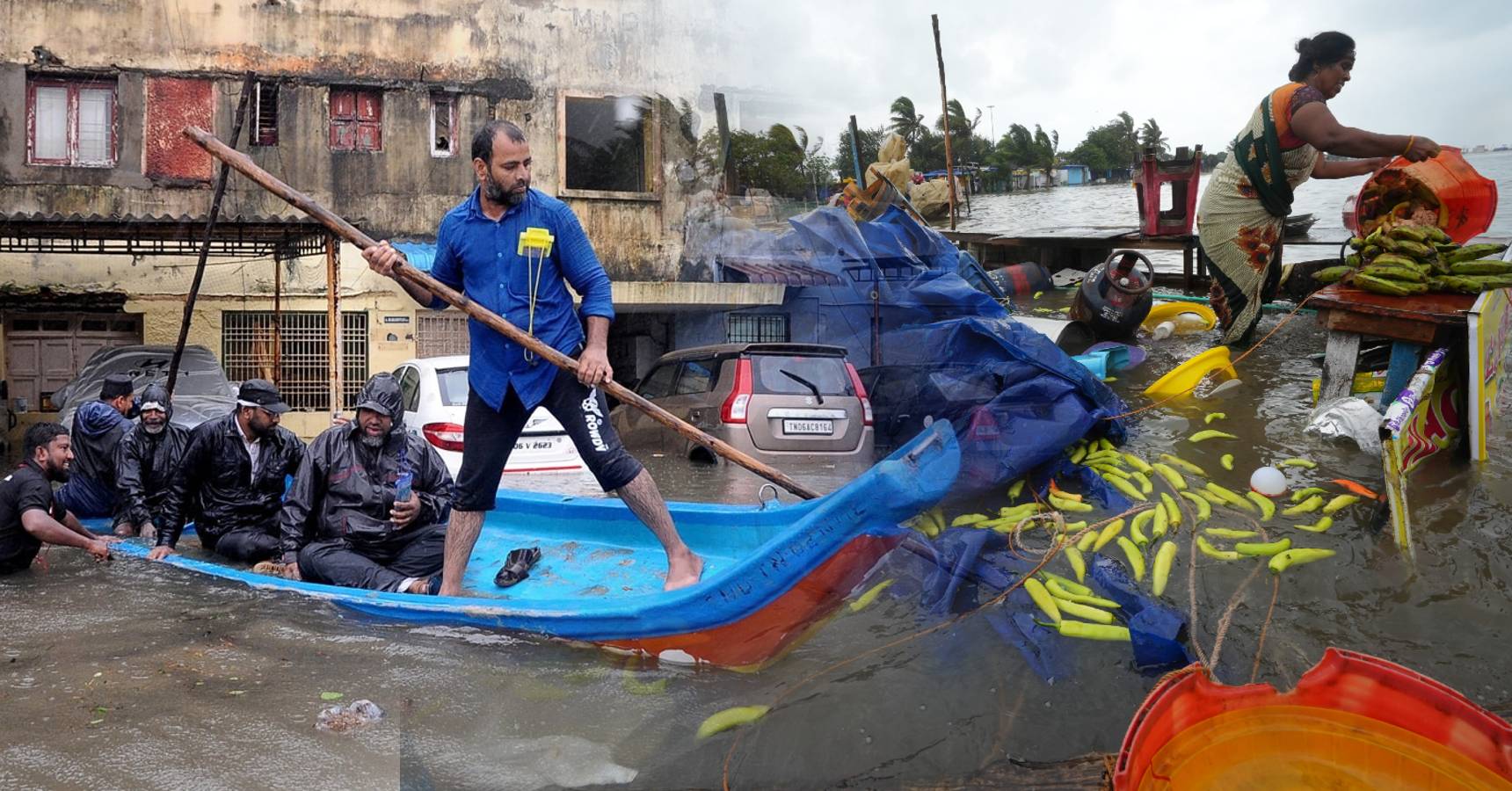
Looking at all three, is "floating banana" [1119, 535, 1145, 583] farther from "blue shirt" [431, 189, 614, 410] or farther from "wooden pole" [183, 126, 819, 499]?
"blue shirt" [431, 189, 614, 410]

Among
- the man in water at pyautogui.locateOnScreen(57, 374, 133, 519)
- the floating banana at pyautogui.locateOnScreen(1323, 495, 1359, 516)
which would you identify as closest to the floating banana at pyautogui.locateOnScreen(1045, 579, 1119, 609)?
the floating banana at pyautogui.locateOnScreen(1323, 495, 1359, 516)

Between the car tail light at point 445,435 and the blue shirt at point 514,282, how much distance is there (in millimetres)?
4449

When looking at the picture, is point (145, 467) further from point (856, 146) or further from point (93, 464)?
point (856, 146)

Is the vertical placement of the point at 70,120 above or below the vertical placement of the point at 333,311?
above

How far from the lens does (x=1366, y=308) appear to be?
5.44 metres

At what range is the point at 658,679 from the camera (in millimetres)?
4000

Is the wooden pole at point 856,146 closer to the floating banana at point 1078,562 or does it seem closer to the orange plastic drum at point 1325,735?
the floating banana at point 1078,562

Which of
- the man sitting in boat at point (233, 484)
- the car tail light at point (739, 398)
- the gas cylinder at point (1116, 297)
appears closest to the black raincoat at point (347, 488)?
the man sitting in boat at point (233, 484)

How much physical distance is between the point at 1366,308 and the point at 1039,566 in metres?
2.82

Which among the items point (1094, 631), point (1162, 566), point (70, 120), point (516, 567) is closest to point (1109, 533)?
point (1162, 566)

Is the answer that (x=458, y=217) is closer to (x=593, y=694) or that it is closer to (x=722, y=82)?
(x=593, y=694)

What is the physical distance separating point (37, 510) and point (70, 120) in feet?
43.3

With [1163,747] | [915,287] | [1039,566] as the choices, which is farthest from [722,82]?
[1163,747]

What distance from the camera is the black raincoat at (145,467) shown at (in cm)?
628
